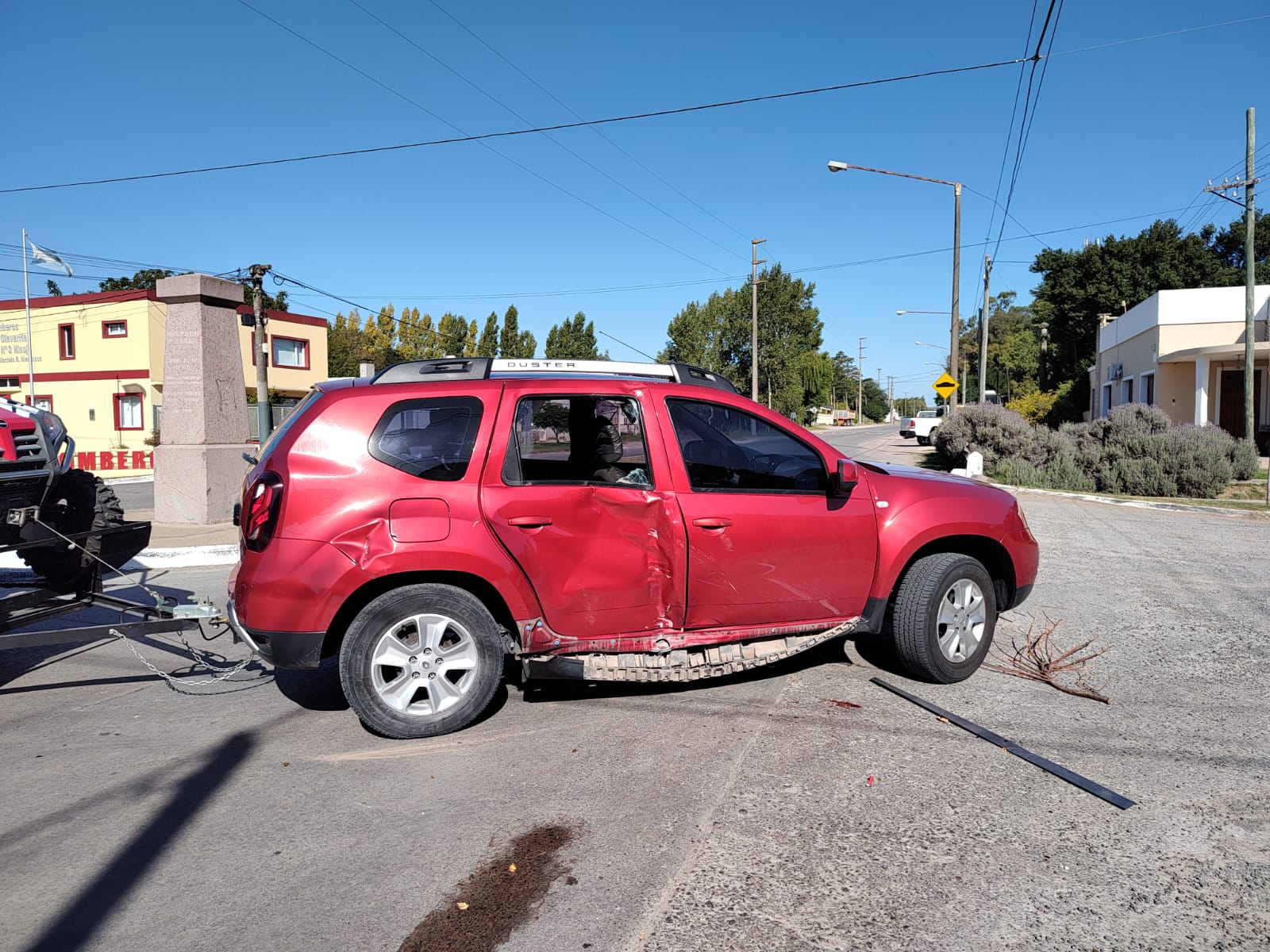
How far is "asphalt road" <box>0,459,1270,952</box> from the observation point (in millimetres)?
2965

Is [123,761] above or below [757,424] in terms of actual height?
below

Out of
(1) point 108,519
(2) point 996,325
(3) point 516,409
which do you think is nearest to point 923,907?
(3) point 516,409

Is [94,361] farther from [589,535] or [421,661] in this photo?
[589,535]

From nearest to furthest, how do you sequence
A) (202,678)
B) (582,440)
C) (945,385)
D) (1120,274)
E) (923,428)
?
(582,440) → (202,678) → (945,385) → (923,428) → (1120,274)

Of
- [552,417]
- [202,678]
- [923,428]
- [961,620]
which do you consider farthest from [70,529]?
[923,428]

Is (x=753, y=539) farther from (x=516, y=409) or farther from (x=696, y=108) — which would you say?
(x=696, y=108)

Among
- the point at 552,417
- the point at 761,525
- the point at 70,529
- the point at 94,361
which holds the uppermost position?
the point at 94,361

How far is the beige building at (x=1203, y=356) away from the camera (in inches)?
1114

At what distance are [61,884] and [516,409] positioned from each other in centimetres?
277

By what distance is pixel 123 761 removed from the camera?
14.3 feet

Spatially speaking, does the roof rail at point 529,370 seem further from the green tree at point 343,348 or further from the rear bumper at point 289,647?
the green tree at point 343,348

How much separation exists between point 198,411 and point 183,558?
331 cm

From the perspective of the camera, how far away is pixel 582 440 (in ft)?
16.7

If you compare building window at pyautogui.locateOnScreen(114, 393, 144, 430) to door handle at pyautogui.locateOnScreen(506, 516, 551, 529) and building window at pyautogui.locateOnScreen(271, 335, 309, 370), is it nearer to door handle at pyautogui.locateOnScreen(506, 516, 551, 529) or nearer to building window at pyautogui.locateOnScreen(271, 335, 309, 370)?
building window at pyautogui.locateOnScreen(271, 335, 309, 370)
